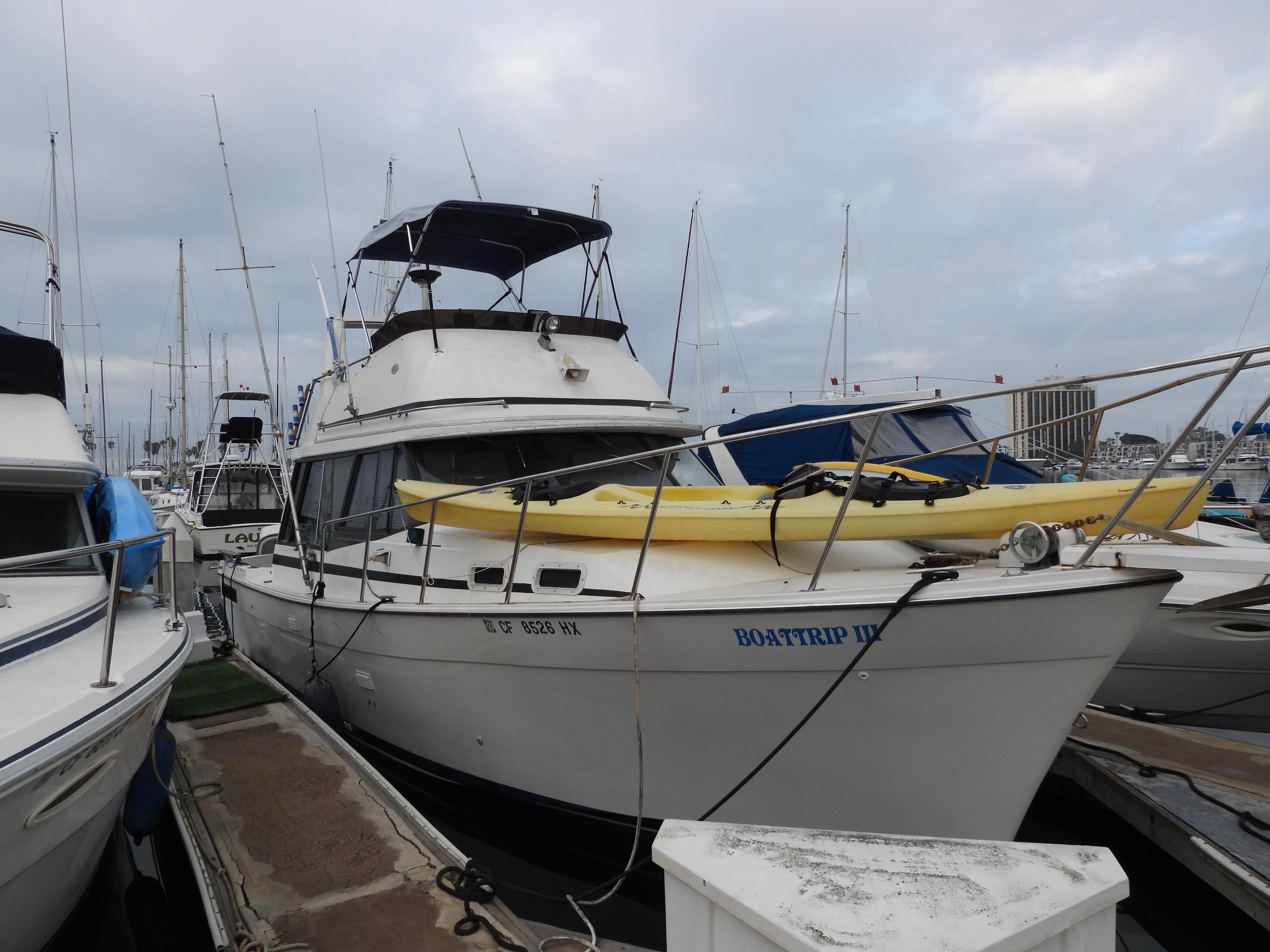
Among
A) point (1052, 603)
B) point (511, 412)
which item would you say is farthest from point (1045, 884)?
point (511, 412)

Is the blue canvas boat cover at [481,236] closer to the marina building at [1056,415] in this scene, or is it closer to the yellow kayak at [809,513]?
the yellow kayak at [809,513]

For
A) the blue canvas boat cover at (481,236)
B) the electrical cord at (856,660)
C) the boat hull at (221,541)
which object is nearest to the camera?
the electrical cord at (856,660)

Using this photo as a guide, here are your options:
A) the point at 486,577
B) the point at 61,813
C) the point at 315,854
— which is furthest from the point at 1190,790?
the point at 61,813

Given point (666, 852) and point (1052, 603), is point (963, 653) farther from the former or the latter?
point (666, 852)

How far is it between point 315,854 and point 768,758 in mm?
2301

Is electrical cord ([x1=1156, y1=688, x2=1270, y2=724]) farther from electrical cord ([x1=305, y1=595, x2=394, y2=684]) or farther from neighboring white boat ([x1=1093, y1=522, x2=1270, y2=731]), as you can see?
electrical cord ([x1=305, y1=595, x2=394, y2=684])

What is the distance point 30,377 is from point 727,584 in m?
4.53

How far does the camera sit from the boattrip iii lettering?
129 inches

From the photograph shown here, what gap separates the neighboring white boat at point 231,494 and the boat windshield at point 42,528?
9.48 meters

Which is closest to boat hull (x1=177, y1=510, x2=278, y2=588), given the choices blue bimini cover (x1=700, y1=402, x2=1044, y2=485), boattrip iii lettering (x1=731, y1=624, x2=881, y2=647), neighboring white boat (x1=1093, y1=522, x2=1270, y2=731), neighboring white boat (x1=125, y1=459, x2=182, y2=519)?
neighboring white boat (x1=125, y1=459, x2=182, y2=519)

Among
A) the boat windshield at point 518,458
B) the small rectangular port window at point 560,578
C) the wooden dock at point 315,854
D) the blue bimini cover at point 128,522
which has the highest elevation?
the boat windshield at point 518,458

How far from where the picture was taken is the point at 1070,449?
761 centimetres

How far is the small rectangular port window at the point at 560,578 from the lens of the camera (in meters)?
4.39

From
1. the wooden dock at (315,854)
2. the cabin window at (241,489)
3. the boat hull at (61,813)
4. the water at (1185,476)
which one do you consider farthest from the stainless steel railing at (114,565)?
the cabin window at (241,489)
